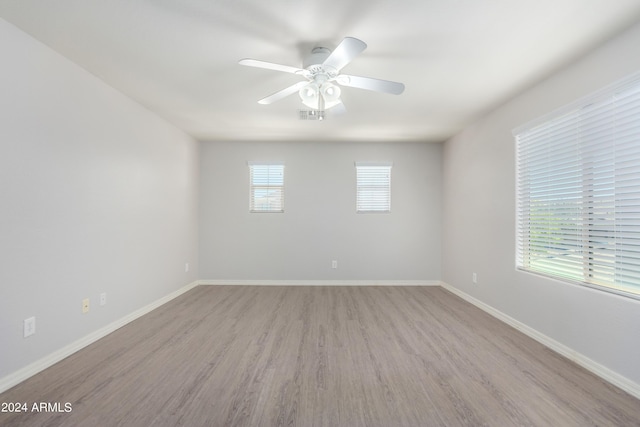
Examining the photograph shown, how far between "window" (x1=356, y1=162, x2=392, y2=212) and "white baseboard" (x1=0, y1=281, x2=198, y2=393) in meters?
3.46

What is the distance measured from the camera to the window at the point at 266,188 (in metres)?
4.69

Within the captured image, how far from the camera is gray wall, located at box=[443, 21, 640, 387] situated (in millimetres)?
1890

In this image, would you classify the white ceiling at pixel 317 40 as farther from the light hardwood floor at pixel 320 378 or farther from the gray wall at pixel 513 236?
the light hardwood floor at pixel 320 378

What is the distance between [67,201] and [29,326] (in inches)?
38.4

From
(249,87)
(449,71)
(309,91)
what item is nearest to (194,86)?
(249,87)

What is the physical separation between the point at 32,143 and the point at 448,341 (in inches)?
150

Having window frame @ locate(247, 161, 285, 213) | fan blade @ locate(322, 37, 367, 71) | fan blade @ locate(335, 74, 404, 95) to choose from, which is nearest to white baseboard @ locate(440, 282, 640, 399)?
fan blade @ locate(335, 74, 404, 95)

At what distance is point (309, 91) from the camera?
7.32 ft

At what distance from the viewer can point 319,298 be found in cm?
387

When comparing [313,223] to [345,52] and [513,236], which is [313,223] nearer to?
[513,236]

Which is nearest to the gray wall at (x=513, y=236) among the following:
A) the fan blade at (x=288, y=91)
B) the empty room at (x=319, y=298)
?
the empty room at (x=319, y=298)

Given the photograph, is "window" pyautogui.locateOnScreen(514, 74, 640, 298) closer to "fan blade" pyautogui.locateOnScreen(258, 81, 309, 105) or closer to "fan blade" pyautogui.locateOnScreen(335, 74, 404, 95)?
"fan blade" pyautogui.locateOnScreen(335, 74, 404, 95)

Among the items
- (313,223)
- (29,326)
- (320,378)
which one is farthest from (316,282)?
(29,326)

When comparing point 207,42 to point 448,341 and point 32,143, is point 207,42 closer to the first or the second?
point 32,143
